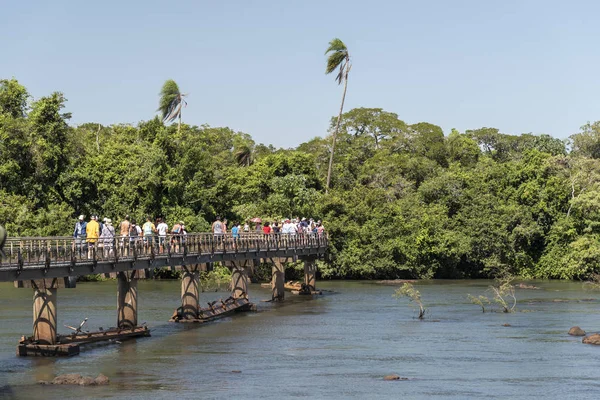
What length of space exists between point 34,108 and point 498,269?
122 ft

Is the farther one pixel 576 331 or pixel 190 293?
pixel 190 293

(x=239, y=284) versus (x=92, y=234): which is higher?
(x=92, y=234)

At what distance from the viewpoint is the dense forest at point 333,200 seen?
75.6 meters

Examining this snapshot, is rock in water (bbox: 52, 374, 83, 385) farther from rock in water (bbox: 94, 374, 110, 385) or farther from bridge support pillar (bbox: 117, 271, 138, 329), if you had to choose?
bridge support pillar (bbox: 117, 271, 138, 329)

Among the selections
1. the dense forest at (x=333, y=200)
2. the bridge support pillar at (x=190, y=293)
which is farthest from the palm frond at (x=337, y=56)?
the bridge support pillar at (x=190, y=293)

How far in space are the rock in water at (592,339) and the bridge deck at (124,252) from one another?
17.4m

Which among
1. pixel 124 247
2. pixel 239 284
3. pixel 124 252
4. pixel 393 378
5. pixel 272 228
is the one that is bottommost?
pixel 393 378

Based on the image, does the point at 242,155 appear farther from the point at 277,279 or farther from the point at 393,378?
the point at 393,378

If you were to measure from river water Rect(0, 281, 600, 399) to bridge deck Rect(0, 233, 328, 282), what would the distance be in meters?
3.06

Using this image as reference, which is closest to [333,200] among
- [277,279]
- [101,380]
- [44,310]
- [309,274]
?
[309,274]

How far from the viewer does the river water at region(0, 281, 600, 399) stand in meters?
31.1

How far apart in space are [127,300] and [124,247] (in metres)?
3.35

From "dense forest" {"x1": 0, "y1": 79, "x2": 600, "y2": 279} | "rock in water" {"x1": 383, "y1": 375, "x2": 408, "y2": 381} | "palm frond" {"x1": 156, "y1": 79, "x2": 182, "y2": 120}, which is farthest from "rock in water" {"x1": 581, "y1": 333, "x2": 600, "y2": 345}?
"palm frond" {"x1": 156, "y1": 79, "x2": 182, "y2": 120}

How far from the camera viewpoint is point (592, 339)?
41000mm
